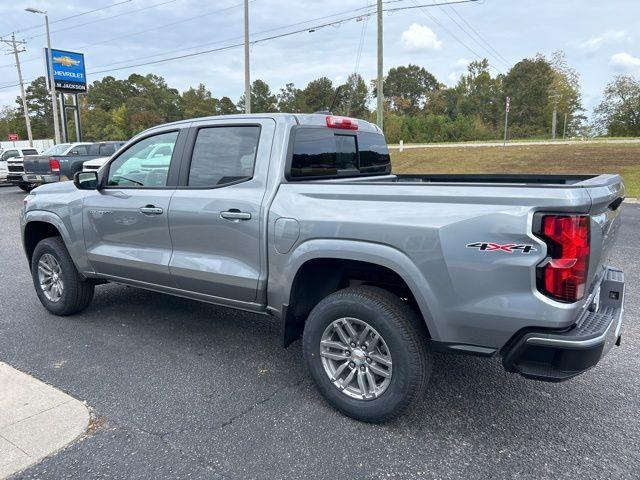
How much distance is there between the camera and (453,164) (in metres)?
22.1

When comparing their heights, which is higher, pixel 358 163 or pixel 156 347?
pixel 358 163

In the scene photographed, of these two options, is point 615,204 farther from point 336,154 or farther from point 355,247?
point 336,154

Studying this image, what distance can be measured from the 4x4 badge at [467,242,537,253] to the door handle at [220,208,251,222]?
152 cm

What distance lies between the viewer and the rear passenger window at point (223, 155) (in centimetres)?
353

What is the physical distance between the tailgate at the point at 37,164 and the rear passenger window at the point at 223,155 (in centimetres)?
1576

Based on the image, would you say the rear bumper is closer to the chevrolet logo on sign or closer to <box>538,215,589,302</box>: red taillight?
<box>538,215,589,302</box>: red taillight

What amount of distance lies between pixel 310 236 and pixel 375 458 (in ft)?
4.29

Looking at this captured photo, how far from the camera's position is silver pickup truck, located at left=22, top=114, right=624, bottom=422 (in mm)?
2363

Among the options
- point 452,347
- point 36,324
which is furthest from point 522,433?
point 36,324

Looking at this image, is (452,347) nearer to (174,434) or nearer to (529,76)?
(174,434)

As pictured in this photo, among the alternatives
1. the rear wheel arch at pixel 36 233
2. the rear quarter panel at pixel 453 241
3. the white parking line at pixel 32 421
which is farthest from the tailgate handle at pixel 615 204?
the rear wheel arch at pixel 36 233

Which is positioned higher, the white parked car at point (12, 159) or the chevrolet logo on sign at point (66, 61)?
the chevrolet logo on sign at point (66, 61)

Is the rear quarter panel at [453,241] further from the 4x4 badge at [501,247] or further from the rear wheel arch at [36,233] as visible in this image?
the rear wheel arch at [36,233]

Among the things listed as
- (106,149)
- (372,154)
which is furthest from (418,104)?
(372,154)
